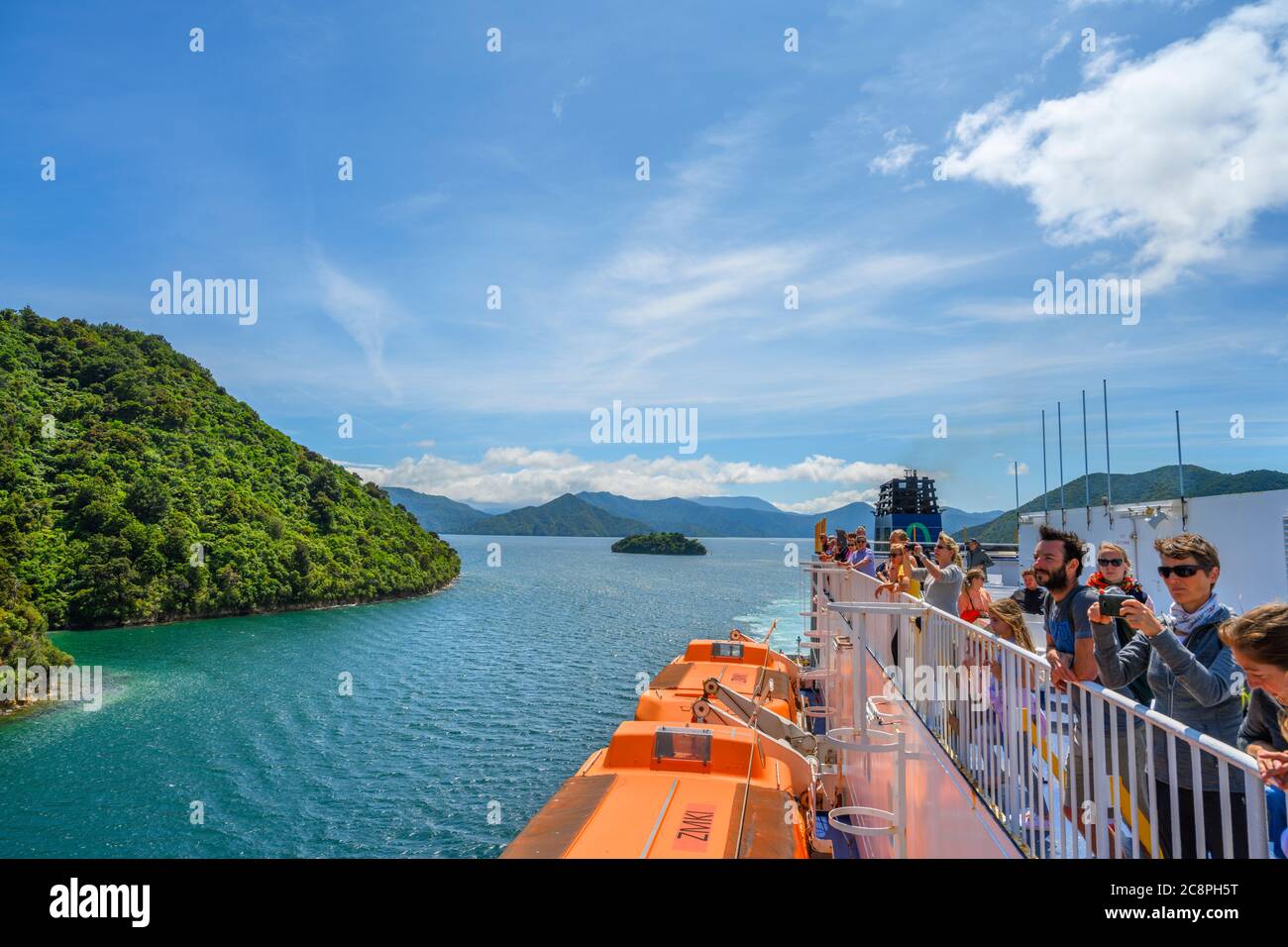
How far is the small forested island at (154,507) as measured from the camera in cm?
4641

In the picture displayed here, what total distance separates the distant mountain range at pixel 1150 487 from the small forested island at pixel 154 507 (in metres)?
55.2

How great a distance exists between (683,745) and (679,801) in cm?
125

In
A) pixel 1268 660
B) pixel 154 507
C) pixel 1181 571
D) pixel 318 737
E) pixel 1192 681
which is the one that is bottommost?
pixel 318 737

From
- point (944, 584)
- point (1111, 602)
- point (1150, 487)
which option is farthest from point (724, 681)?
point (1150, 487)

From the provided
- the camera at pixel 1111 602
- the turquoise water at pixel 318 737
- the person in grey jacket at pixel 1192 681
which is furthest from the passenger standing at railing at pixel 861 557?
the turquoise water at pixel 318 737

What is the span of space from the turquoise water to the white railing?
1208cm

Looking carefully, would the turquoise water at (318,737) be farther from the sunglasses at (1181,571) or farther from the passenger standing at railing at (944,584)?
the sunglasses at (1181,571)

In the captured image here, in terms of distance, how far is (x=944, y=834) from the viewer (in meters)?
5.63

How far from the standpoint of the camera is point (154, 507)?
54.2m

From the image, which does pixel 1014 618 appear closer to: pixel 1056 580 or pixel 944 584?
pixel 1056 580

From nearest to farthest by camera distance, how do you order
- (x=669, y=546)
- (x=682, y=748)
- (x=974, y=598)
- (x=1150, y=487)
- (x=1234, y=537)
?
(x=974, y=598) → (x=682, y=748) → (x=1234, y=537) → (x=1150, y=487) → (x=669, y=546)

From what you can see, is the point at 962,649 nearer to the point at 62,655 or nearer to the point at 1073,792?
the point at 1073,792
